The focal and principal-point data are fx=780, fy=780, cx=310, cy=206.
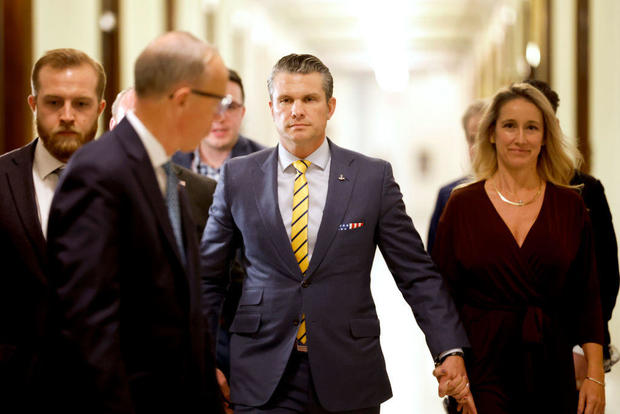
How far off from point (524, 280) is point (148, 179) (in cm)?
175

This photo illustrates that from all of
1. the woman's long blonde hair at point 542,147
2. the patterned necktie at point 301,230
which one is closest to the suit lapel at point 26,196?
the patterned necktie at point 301,230

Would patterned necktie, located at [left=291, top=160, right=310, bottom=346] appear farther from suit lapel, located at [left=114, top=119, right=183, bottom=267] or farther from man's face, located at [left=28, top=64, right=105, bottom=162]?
suit lapel, located at [left=114, top=119, right=183, bottom=267]

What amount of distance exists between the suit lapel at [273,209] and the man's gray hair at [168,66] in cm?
94

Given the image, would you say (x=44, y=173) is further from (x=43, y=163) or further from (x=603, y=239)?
(x=603, y=239)

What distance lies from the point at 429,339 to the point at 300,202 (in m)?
0.71

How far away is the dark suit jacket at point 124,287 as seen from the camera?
6.15 feet

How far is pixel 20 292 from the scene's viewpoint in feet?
7.96

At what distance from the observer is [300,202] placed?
9.71 ft

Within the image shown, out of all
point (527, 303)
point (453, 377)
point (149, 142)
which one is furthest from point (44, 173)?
point (527, 303)

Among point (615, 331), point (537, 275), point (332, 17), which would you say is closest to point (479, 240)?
point (537, 275)

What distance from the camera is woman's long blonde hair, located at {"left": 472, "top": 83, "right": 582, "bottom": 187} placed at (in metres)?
3.41

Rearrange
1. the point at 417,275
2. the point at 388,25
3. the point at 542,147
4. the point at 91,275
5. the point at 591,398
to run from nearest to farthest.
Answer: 1. the point at 91,275
2. the point at 417,275
3. the point at 591,398
4. the point at 542,147
5. the point at 388,25

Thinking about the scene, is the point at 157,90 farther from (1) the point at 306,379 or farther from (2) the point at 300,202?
(1) the point at 306,379

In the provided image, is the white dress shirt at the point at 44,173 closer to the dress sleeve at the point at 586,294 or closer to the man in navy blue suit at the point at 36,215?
the man in navy blue suit at the point at 36,215
